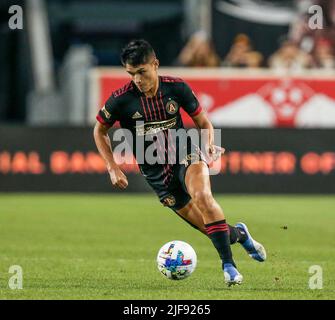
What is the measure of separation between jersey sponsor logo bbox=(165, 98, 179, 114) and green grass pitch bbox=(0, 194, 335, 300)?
1424 mm

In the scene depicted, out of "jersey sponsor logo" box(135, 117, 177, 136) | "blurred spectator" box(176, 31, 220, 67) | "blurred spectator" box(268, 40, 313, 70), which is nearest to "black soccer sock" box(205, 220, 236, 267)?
"jersey sponsor logo" box(135, 117, 177, 136)

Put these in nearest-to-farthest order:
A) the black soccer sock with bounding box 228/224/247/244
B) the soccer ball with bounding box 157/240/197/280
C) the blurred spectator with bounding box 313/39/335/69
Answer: the soccer ball with bounding box 157/240/197/280 < the black soccer sock with bounding box 228/224/247/244 < the blurred spectator with bounding box 313/39/335/69

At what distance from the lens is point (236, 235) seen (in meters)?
10.5

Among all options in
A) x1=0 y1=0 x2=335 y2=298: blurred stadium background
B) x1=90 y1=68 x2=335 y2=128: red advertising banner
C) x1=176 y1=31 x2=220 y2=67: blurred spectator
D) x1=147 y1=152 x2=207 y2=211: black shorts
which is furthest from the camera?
x1=90 y1=68 x2=335 y2=128: red advertising banner

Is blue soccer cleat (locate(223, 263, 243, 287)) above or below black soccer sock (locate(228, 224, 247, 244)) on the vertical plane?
below

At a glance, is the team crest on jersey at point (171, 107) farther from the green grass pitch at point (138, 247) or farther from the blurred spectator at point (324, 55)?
the blurred spectator at point (324, 55)

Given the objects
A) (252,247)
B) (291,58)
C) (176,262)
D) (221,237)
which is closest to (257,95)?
(291,58)

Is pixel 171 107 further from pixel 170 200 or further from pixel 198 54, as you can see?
pixel 198 54

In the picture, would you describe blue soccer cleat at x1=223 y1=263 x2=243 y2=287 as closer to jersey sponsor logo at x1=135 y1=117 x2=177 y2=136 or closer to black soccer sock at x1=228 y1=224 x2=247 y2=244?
black soccer sock at x1=228 y1=224 x2=247 y2=244

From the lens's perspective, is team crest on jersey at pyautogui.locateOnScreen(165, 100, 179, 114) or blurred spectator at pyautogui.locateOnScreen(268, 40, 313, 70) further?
blurred spectator at pyautogui.locateOnScreen(268, 40, 313, 70)

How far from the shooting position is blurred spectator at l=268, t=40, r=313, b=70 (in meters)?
22.8

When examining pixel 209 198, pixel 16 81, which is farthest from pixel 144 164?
pixel 16 81

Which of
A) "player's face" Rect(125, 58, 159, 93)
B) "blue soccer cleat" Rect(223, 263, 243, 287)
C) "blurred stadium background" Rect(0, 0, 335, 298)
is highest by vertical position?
"blurred stadium background" Rect(0, 0, 335, 298)
